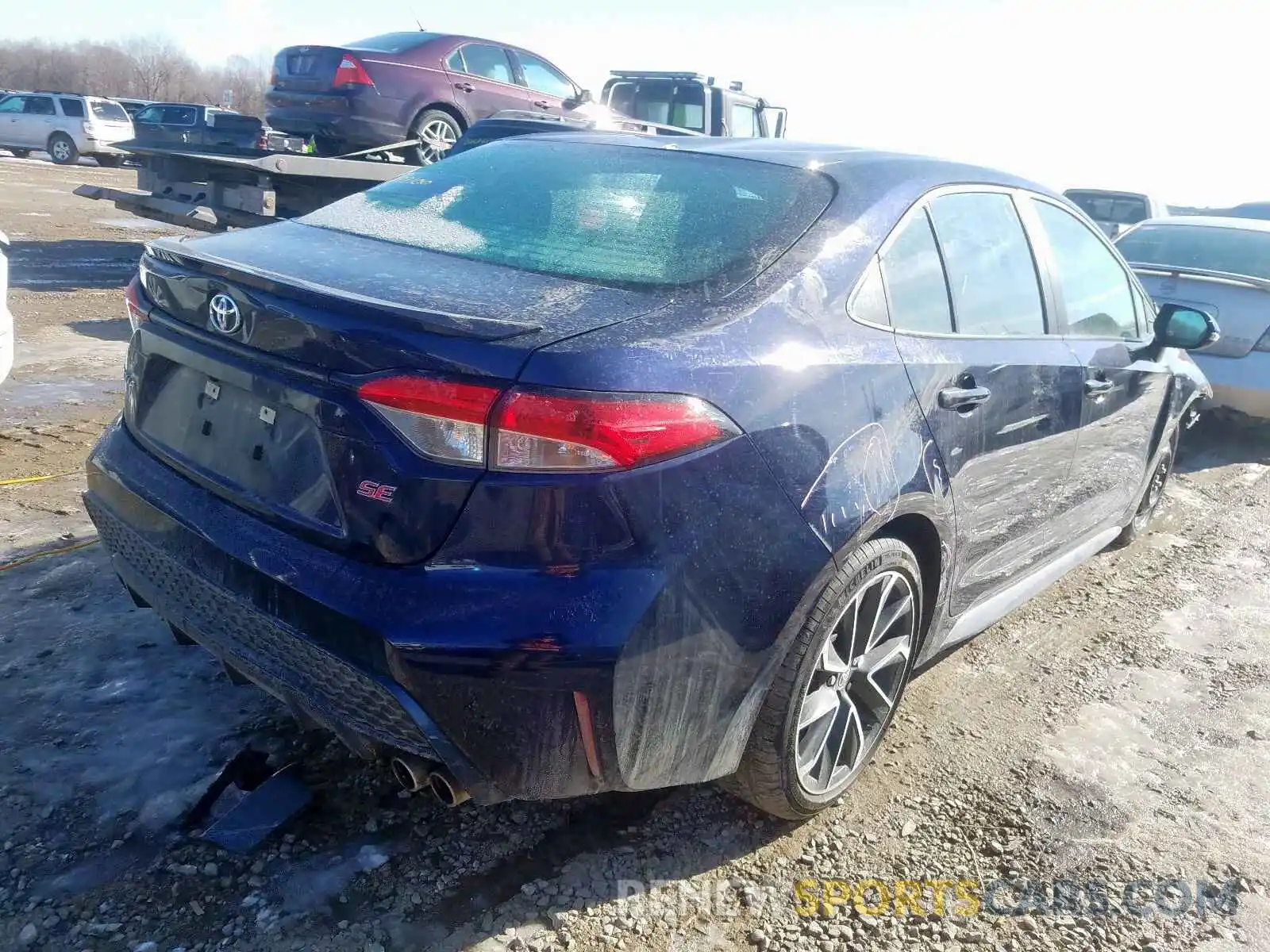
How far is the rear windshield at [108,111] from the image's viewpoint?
27.5 m

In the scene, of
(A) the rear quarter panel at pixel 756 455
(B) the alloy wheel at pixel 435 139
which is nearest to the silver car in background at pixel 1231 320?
(A) the rear quarter panel at pixel 756 455

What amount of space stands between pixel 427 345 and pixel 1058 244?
101 inches

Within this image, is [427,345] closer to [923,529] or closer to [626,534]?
[626,534]

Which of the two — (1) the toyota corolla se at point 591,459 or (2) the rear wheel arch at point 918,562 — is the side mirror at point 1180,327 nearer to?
(1) the toyota corolla se at point 591,459

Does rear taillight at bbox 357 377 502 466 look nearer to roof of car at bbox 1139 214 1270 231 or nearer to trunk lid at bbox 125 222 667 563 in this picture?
trunk lid at bbox 125 222 667 563

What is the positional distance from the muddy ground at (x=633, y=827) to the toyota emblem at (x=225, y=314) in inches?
46.1

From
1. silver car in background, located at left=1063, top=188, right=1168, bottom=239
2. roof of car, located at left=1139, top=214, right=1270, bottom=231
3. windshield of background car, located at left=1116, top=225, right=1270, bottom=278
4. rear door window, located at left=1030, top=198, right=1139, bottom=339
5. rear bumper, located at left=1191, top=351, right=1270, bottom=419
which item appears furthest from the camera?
silver car in background, located at left=1063, top=188, right=1168, bottom=239

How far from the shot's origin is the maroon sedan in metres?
9.29

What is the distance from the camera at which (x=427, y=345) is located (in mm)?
2000

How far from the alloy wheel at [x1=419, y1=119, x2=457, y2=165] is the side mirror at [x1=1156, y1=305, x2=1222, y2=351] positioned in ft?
23.3

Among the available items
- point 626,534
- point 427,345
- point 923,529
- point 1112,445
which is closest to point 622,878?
point 626,534

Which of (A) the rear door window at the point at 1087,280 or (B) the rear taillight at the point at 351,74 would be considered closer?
(A) the rear door window at the point at 1087,280

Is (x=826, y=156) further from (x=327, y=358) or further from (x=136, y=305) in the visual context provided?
(x=136, y=305)

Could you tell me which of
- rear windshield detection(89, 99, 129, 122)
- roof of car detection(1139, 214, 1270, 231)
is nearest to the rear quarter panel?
roof of car detection(1139, 214, 1270, 231)
